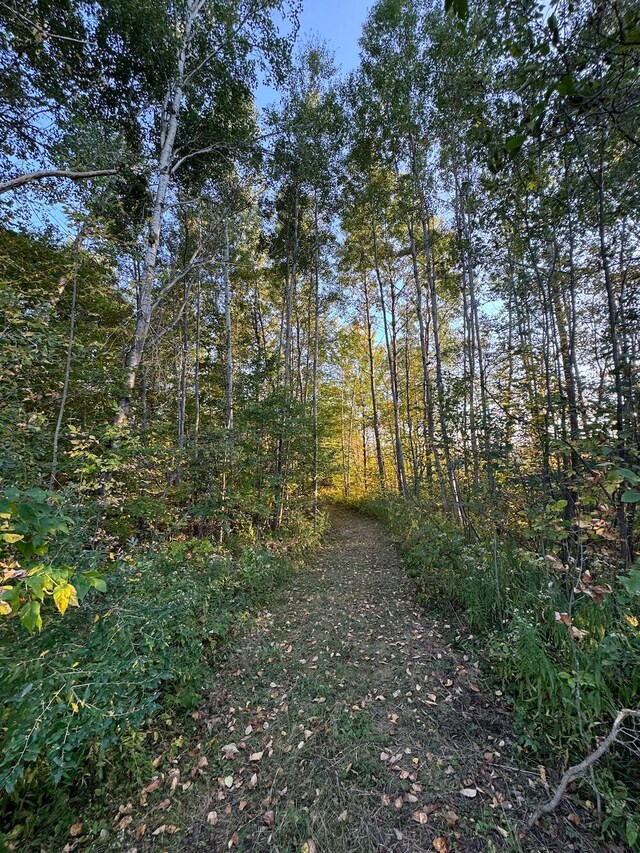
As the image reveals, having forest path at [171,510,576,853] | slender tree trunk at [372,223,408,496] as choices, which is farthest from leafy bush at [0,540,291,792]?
slender tree trunk at [372,223,408,496]

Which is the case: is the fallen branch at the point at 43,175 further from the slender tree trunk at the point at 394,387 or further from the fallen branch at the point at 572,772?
the slender tree trunk at the point at 394,387

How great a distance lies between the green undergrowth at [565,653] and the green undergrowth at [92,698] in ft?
8.72

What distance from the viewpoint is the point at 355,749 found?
217 cm

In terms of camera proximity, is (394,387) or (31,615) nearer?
(31,615)

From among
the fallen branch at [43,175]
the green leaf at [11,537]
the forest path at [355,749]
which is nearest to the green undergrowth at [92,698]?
the forest path at [355,749]

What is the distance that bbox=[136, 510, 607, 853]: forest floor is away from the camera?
168cm

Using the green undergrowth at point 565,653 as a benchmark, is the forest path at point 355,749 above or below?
below

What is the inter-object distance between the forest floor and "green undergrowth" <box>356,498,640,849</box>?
18 centimetres

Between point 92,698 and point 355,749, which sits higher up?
point 92,698

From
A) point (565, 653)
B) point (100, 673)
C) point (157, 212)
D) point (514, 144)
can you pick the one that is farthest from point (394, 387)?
point (100, 673)

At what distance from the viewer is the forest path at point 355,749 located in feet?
5.57

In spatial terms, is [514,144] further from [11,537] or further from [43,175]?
[11,537]

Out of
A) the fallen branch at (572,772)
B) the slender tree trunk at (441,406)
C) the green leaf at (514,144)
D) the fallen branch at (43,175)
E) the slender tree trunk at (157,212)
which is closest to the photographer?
the green leaf at (514,144)

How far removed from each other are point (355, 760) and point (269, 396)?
514 centimetres
